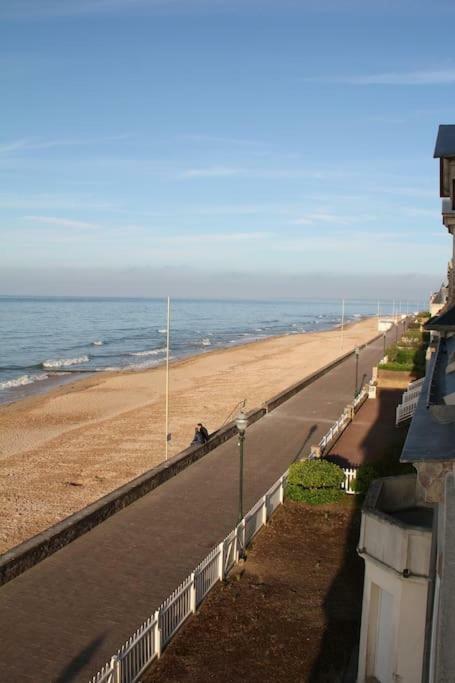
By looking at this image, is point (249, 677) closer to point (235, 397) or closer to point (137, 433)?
point (137, 433)

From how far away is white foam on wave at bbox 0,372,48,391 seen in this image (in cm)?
4342

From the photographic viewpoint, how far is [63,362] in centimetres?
5725

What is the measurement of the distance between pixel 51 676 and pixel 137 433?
1727cm

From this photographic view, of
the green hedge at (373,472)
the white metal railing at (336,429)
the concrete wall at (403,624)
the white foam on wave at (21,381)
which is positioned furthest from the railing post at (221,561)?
the white foam on wave at (21,381)

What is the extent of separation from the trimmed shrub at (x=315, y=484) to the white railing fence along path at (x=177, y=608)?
44.3 inches

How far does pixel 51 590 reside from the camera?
1105 centimetres

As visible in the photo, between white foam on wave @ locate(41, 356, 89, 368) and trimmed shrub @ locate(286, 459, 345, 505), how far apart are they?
42822 mm

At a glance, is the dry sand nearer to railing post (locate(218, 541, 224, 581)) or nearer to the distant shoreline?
the distant shoreline

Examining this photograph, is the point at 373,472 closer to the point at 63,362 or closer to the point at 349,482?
the point at 349,482

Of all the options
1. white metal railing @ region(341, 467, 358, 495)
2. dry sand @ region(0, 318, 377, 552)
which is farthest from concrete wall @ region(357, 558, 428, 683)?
dry sand @ region(0, 318, 377, 552)

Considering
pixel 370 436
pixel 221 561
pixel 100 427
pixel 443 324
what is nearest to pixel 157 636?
pixel 221 561

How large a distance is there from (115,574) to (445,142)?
34.1 ft

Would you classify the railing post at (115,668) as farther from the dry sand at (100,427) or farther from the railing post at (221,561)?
the dry sand at (100,427)

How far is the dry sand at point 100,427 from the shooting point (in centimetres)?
1744
